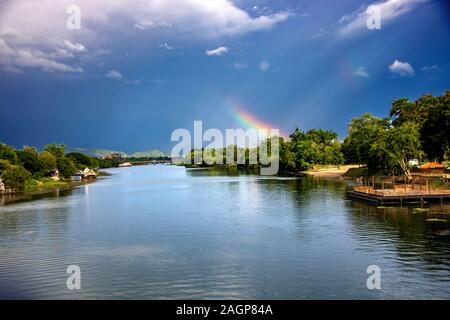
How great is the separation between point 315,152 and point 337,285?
10108 centimetres

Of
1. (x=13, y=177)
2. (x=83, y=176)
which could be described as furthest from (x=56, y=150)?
(x=13, y=177)

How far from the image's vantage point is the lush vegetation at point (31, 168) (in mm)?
70312

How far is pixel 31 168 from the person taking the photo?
88000 mm

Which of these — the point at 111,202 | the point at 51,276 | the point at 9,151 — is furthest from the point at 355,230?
the point at 9,151

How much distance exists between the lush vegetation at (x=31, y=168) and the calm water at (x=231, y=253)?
3202cm

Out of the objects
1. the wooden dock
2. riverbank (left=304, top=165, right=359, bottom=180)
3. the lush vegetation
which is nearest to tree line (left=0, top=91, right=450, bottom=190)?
the lush vegetation

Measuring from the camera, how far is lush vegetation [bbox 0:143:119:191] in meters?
70.3

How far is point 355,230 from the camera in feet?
95.7

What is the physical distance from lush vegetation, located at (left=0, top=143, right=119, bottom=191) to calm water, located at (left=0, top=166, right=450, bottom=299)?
3202cm

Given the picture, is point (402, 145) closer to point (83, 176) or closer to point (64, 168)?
point (64, 168)

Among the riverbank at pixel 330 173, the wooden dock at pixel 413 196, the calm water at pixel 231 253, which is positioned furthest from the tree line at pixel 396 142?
the calm water at pixel 231 253

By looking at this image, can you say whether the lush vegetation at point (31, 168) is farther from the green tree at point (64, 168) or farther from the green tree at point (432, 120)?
the green tree at point (432, 120)

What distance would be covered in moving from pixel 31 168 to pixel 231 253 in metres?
76.6
